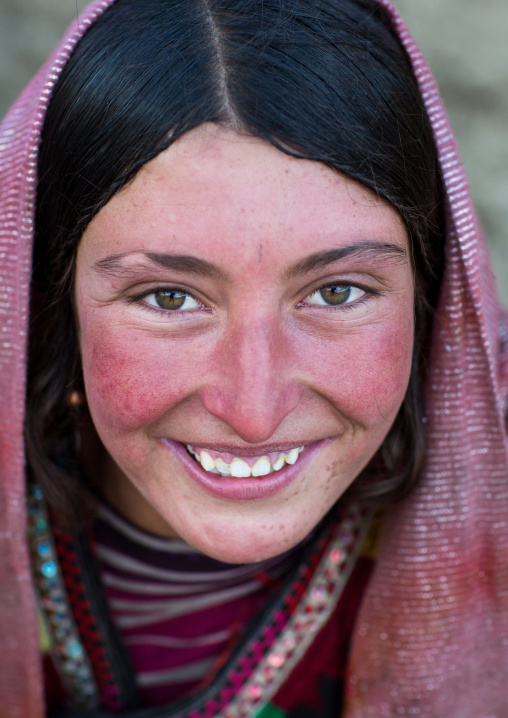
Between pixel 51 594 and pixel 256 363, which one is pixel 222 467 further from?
pixel 51 594

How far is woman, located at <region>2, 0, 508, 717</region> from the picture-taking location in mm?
1148

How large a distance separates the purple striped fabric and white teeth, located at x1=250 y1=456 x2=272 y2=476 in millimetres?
463

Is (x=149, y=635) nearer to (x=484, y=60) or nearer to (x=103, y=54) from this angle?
(x=103, y=54)

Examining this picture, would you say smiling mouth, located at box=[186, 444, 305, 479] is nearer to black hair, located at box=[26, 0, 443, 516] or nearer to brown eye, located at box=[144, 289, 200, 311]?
brown eye, located at box=[144, 289, 200, 311]

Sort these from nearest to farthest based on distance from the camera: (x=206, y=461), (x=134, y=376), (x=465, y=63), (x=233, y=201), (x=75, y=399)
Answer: (x=233, y=201) → (x=134, y=376) → (x=206, y=461) → (x=75, y=399) → (x=465, y=63)

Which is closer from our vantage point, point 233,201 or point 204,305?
point 233,201

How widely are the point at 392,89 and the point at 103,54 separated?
0.49 m

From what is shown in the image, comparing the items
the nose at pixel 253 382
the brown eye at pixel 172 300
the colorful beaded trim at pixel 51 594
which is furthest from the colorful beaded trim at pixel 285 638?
the brown eye at pixel 172 300

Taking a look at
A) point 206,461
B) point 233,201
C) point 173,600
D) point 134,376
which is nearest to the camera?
point 233,201

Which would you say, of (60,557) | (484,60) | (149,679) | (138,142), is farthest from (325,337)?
(484,60)

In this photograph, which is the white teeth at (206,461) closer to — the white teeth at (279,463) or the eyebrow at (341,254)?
the white teeth at (279,463)

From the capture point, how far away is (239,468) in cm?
131

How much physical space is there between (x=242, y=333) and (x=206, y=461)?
278mm

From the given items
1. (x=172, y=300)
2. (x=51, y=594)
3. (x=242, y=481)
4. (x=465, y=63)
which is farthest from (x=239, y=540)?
(x=465, y=63)
